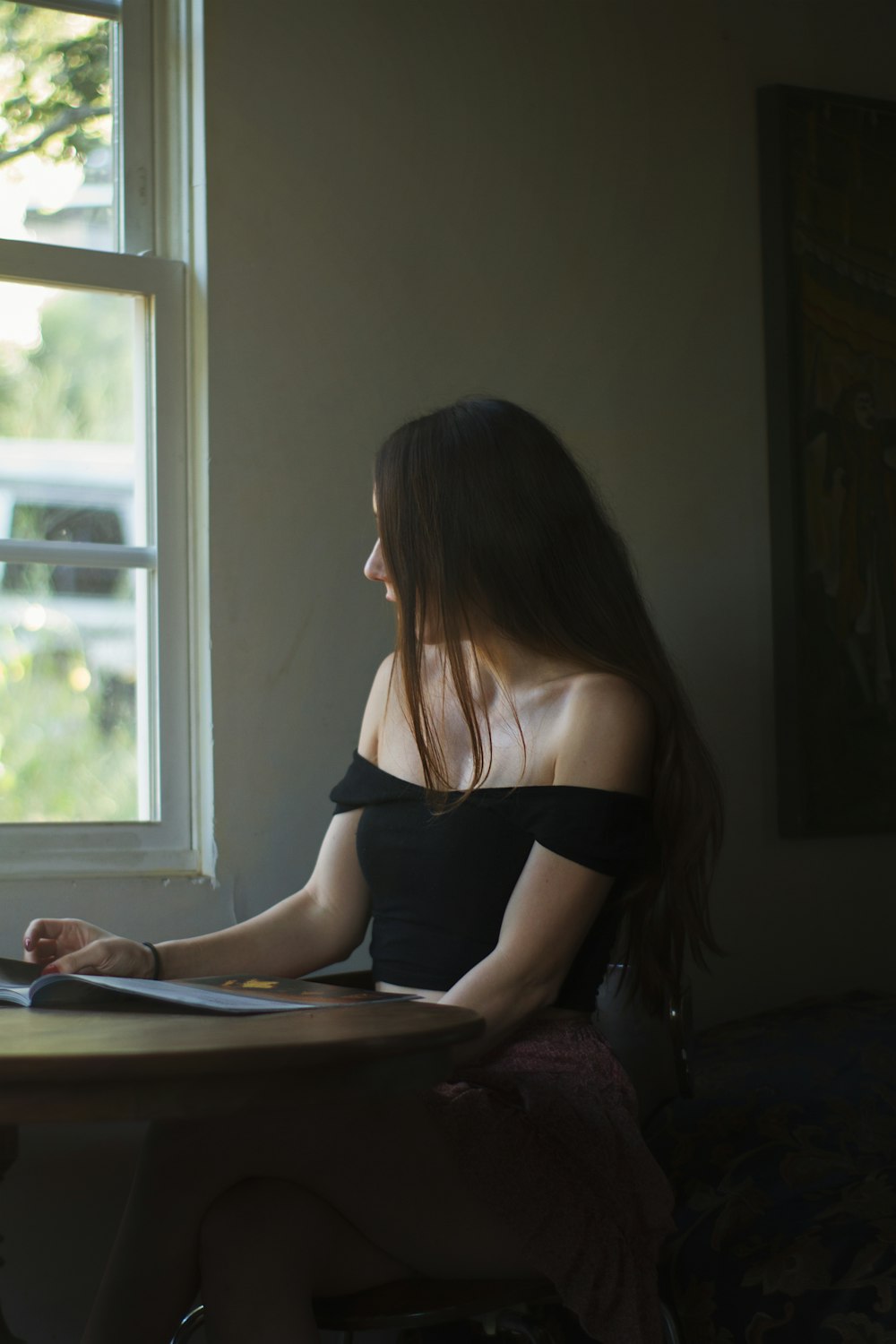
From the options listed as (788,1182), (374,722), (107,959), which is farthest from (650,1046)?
(107,959)

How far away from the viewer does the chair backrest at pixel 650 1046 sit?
171 centimetres

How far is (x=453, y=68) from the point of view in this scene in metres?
2.45

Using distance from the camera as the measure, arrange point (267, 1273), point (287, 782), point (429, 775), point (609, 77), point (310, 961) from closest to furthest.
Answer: point (267, 1273) → point (429, 775) → point (310, 961) → point (287, 782) → point (609, 77)

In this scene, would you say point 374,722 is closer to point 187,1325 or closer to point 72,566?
point 72,566

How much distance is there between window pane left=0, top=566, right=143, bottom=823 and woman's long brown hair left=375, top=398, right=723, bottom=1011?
701 millimetres

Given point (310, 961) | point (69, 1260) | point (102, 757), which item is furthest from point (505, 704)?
point (69, 1260)

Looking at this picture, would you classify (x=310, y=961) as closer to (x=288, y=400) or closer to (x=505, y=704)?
(x=505, y=704)

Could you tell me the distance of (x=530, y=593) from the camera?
5.62ft

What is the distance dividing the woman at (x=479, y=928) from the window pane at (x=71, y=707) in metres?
0.48

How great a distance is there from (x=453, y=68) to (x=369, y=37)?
17 centimetres

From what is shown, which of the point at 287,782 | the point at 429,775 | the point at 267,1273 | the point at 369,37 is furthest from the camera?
the point at 369,37

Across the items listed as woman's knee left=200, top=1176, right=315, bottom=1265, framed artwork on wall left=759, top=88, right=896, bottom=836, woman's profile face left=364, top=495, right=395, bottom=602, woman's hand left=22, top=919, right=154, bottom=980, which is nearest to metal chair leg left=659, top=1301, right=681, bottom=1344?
woman's knee left=200, top=1176, right=315, bottom=1265

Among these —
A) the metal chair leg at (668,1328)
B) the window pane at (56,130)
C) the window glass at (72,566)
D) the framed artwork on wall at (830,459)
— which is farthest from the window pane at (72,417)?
the metal chair leg at (668,1328)

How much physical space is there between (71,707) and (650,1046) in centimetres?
112
